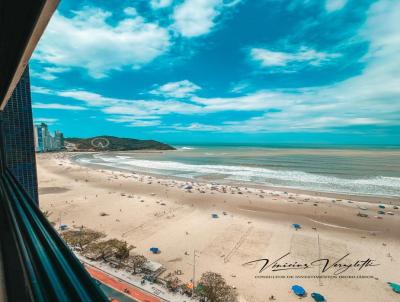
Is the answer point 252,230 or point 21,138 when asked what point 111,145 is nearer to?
point 21,138

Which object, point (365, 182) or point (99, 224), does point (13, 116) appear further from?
point (365, 182)

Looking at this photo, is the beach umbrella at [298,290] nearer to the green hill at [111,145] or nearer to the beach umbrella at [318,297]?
the beach umbrella at [318,297]

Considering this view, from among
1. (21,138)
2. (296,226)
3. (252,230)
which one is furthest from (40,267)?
(21,138)

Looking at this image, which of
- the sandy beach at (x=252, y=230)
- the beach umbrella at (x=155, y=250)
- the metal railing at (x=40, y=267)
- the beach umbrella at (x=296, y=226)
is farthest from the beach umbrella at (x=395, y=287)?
the metal railing at (x=40, y=267)

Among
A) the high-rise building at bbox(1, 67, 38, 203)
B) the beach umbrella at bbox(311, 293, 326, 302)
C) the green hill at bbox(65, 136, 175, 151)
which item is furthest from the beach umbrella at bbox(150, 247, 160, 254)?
the green hill at bbox(65, 136, 175, 151)

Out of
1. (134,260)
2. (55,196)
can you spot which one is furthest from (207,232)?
(55,196)
